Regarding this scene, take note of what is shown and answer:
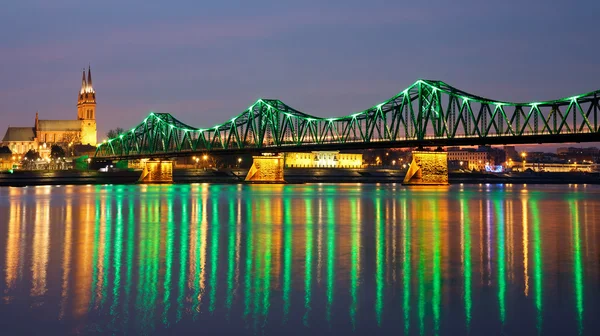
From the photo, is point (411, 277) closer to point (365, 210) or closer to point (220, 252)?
point (220, 252)

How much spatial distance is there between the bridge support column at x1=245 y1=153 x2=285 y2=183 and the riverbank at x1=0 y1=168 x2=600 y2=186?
13713mm

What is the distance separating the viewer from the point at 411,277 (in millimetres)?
17766

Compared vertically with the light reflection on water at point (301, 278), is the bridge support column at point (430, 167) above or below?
above

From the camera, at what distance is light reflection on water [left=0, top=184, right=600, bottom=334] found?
43.5ft

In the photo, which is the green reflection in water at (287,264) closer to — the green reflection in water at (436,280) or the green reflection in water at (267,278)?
the green reflection in water at (267,278)

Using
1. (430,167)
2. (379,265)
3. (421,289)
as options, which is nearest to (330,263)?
(379,265)

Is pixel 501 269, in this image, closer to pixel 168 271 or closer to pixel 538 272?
pixel 538 272

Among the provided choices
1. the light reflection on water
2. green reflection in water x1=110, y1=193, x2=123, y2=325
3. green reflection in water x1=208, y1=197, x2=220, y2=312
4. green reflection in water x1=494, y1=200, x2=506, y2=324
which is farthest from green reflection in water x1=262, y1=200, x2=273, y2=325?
green reflection in water x1=494, y1=200, x2=506, y2=324

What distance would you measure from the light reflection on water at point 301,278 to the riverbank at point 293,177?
8836cm

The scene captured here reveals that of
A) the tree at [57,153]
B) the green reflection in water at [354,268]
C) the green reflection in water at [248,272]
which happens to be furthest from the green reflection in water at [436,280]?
the tree at [57,153]

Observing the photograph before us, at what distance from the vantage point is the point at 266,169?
358ft

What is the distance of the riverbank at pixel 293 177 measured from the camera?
121 metres

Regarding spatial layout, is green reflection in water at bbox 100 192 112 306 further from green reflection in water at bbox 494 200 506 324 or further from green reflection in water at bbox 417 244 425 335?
green reflection in water at bbox 494 200 506 324

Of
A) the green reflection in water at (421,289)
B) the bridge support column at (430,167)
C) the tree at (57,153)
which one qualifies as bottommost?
the green reflection in water at (421,289)
